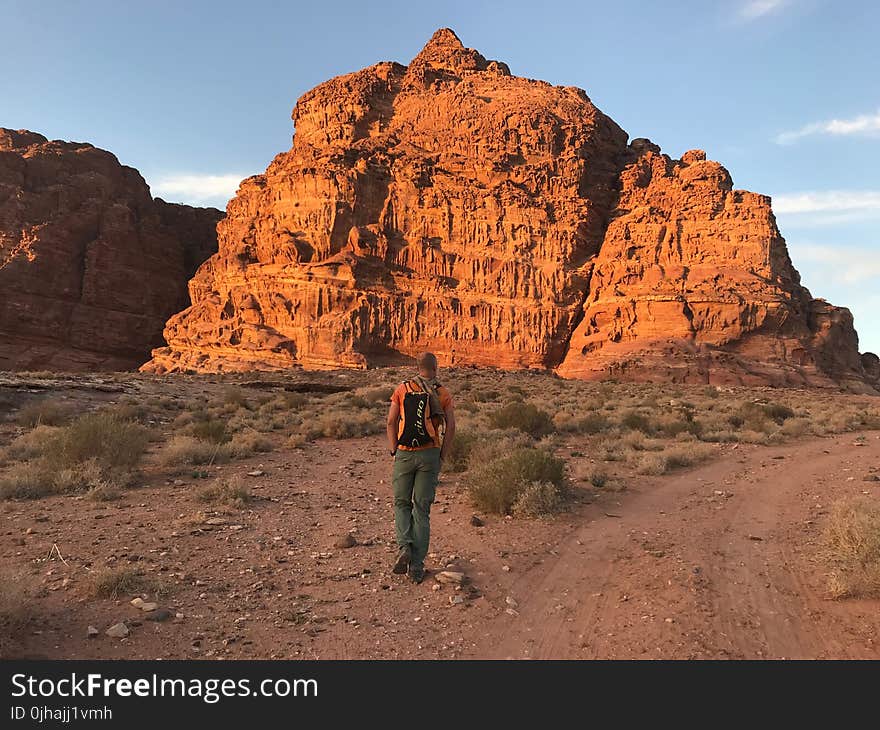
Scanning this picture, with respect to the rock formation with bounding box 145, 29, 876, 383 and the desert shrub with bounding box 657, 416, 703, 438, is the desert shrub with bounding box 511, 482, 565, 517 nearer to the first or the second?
the desert shrub with bounding box 657, 416, 703, 438

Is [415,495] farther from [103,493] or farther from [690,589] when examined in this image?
[103,493]

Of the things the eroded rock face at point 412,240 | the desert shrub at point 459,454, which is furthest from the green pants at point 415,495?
the eroded rock face at point 412,240

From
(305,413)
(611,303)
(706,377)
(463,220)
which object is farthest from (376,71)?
(305,413)

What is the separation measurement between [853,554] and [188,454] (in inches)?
387

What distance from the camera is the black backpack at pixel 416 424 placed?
506 cm

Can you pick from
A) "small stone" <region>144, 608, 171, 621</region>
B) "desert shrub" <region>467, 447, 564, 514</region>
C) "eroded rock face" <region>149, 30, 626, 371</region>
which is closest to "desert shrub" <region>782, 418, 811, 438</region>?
"desert shrub" <region>467, 447, 564, 514</region>

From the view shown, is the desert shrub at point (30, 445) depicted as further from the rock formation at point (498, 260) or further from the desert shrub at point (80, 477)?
the rock formation at point (498, 260)

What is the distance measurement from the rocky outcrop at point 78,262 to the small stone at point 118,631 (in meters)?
62.8

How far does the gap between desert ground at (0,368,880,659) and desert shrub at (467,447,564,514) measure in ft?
0.10

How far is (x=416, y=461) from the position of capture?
5.09m

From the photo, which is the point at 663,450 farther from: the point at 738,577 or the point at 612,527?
the point at 738,577

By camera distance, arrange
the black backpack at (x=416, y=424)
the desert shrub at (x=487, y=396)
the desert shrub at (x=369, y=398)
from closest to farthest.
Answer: the black backpack at (x=416, y=424), the desert shrub at (x=369, y=398), the desert shrub at (x=487, y=396)

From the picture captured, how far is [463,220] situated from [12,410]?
44.7 m

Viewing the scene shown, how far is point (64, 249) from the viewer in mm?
60531
